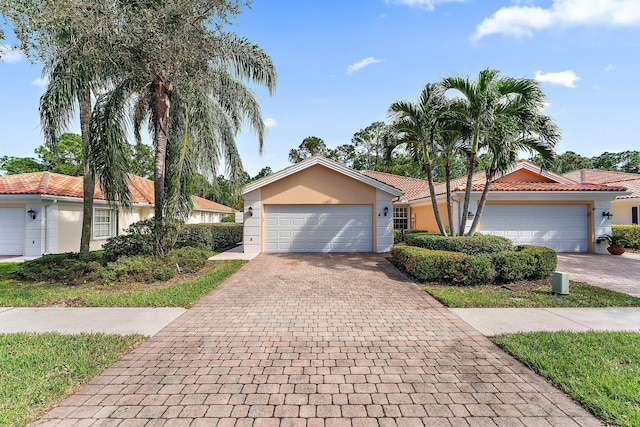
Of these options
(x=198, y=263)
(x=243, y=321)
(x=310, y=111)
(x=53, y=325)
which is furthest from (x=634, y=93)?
(x=53, y=325)

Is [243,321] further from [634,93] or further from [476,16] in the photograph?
[634,93]

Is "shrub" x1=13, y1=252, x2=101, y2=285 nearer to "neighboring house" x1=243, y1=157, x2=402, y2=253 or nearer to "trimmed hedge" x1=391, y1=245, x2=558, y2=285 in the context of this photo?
"neighboring house" x1=243, y1=157, x2=402, y2=253

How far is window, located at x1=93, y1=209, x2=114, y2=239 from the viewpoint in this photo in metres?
14.9

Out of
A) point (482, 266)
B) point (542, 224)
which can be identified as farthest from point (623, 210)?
point (482, 266)

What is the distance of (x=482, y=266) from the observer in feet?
24.3

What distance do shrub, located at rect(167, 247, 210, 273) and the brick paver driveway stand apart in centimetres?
354

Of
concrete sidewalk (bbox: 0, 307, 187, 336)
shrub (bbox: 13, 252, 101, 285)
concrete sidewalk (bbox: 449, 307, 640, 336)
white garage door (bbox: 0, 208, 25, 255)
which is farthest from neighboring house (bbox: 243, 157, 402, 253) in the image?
white garage door (bbox: 0, 208, 25, 255)

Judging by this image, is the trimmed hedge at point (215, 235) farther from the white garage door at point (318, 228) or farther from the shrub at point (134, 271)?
the shrub at point (134, 271)

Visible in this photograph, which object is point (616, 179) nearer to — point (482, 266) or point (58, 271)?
point (482, 266)

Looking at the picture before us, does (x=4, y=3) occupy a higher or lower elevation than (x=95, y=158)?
higher

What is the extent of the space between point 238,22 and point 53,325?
7.83 metres

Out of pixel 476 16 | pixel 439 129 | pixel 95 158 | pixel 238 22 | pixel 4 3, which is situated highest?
pixel 476 16

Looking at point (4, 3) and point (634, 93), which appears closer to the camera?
point (4, 3)

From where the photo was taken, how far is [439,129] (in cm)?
919
